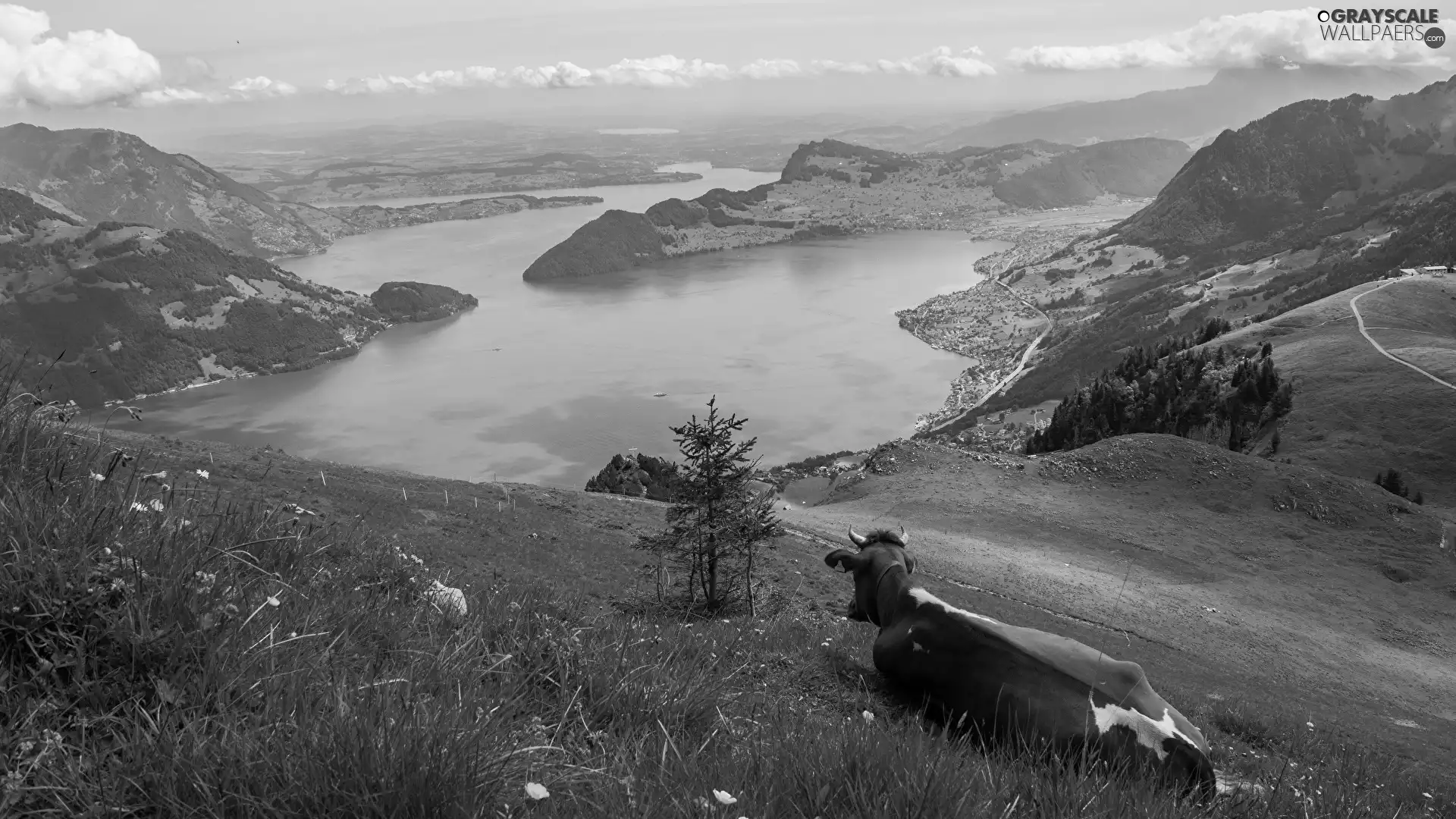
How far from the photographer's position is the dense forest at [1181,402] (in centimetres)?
5697

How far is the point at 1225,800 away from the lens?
14.1ft

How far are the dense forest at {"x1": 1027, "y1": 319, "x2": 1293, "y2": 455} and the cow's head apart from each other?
54.9 metres

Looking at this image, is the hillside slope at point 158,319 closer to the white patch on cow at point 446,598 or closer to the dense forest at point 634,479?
the dense forest at point 634,479

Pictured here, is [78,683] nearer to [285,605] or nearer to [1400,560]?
[285,605]

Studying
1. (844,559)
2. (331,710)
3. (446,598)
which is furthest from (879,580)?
(331,710)

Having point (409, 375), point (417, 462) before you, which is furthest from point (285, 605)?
point (409, 375)

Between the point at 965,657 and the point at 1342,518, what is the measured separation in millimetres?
42117

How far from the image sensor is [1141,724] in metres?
6.27

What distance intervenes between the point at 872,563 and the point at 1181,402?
62.9 m

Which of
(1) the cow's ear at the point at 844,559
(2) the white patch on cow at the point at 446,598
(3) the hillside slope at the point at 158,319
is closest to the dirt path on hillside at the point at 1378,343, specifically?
(1) the cow's ear at the point at 844,559

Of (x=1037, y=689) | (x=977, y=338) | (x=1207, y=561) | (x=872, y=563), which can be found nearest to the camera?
(x=1037, y=689)

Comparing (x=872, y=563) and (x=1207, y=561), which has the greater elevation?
(x=872, y=563)

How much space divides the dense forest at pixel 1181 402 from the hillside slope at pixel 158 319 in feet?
498

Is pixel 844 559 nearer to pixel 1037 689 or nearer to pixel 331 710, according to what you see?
pixel 1037 689
